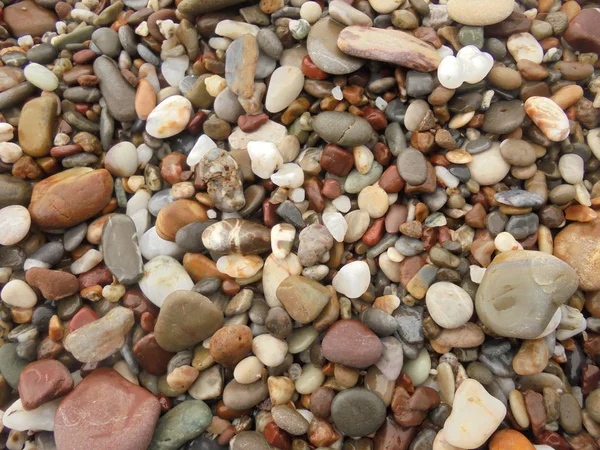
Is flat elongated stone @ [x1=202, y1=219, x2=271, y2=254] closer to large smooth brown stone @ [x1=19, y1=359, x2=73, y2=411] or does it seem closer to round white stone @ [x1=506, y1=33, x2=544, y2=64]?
large smooth brown stone @ [x1=19, y1=359, x2=73, y2=411]

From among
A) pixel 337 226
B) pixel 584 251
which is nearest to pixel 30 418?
pixel 337 226

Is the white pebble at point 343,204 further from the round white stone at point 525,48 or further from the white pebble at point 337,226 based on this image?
the round white stone at point 525,48

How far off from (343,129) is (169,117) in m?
0.56

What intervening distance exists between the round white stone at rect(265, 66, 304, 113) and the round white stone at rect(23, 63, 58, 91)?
76 centimetres

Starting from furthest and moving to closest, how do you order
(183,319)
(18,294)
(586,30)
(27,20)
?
(27,20)
(586,30)
(18,294)
(183,319)

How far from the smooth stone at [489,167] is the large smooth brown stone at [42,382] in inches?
50.8

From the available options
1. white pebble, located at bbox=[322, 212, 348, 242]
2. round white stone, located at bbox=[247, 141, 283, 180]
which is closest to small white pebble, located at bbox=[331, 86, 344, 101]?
round white stone, located at bbox=[247, 141, 283, 180]

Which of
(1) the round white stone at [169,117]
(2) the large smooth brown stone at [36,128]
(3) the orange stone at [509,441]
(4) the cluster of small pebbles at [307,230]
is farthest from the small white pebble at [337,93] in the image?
(3) the orange stone at [509,441]

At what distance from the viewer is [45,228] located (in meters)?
1.42

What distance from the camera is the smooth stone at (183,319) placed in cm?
122

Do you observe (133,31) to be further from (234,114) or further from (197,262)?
(197,262)

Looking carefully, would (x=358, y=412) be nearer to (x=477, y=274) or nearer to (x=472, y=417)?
(x=472, y=417)

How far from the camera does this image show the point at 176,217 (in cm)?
136

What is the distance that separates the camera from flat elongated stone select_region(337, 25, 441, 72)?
1.35 m
